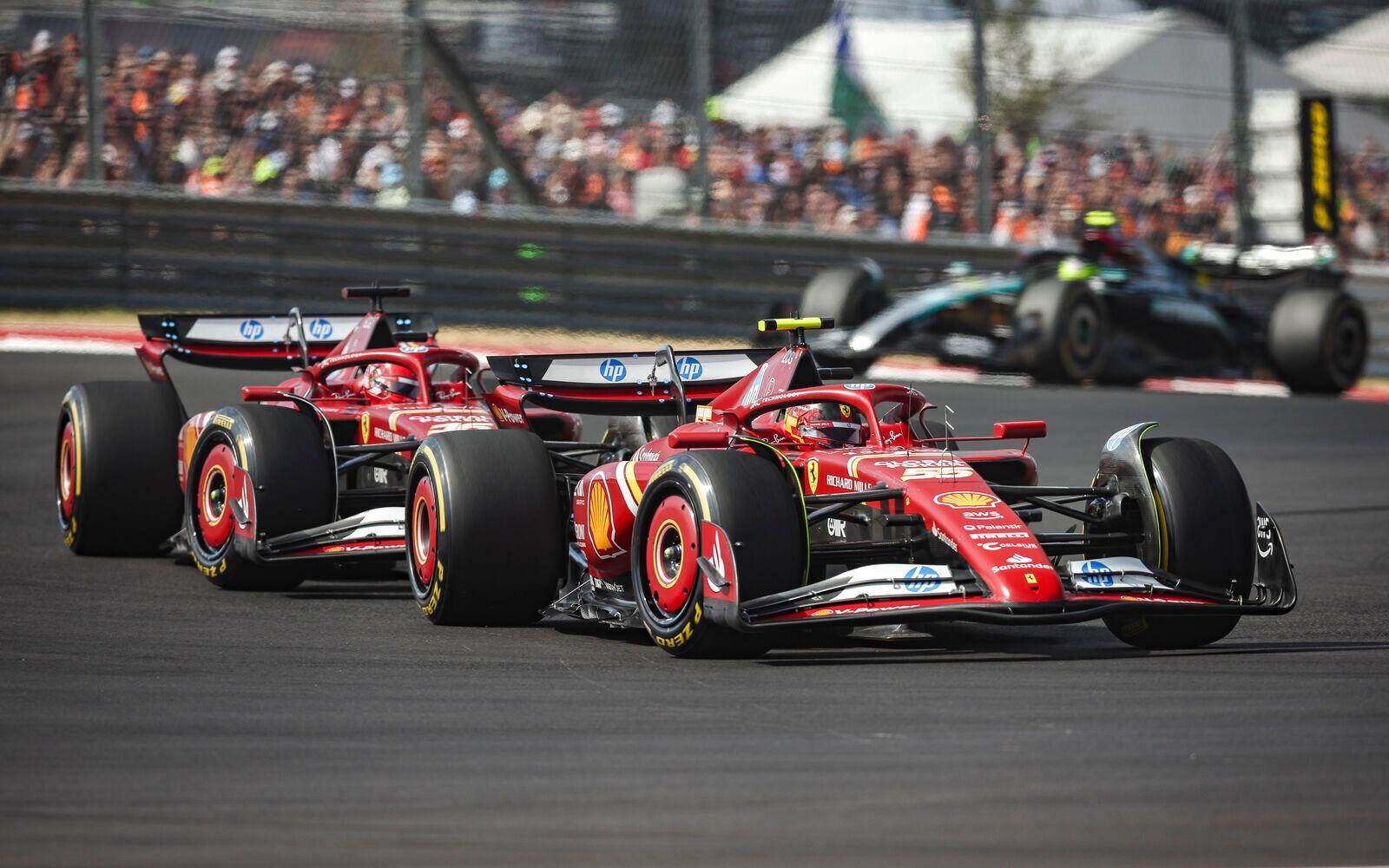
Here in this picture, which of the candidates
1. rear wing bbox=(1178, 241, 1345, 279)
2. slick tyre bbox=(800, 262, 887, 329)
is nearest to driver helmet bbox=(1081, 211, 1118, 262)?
rear wing bbox=(1178, 241, 1345, 279)

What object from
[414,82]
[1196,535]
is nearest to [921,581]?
[1196,535]

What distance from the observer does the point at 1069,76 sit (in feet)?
71.3

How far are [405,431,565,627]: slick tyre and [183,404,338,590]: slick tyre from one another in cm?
120

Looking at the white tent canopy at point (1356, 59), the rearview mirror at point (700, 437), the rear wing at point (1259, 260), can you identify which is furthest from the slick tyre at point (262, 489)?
the white tent canopy at point (1356, 59)

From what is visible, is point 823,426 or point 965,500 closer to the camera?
point 965,500

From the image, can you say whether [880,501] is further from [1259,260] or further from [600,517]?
[1259,260]

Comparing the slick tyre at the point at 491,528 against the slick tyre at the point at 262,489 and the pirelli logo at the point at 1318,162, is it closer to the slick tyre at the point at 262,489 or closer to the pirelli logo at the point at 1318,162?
the slick tyre at the point at 262,489

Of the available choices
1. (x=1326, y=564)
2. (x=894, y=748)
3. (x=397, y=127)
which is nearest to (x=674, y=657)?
(x=894, y=748)

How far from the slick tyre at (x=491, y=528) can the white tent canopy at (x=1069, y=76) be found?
12.5 m

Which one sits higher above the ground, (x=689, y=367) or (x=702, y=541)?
(x=689, y=367)

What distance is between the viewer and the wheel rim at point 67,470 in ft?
35.6

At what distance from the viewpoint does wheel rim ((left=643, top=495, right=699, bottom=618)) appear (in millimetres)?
7449

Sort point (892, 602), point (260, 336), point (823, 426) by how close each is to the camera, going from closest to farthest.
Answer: point (892, 602)
point (823, 426)
point (260, 336)

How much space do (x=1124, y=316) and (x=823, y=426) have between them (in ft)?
38.9
